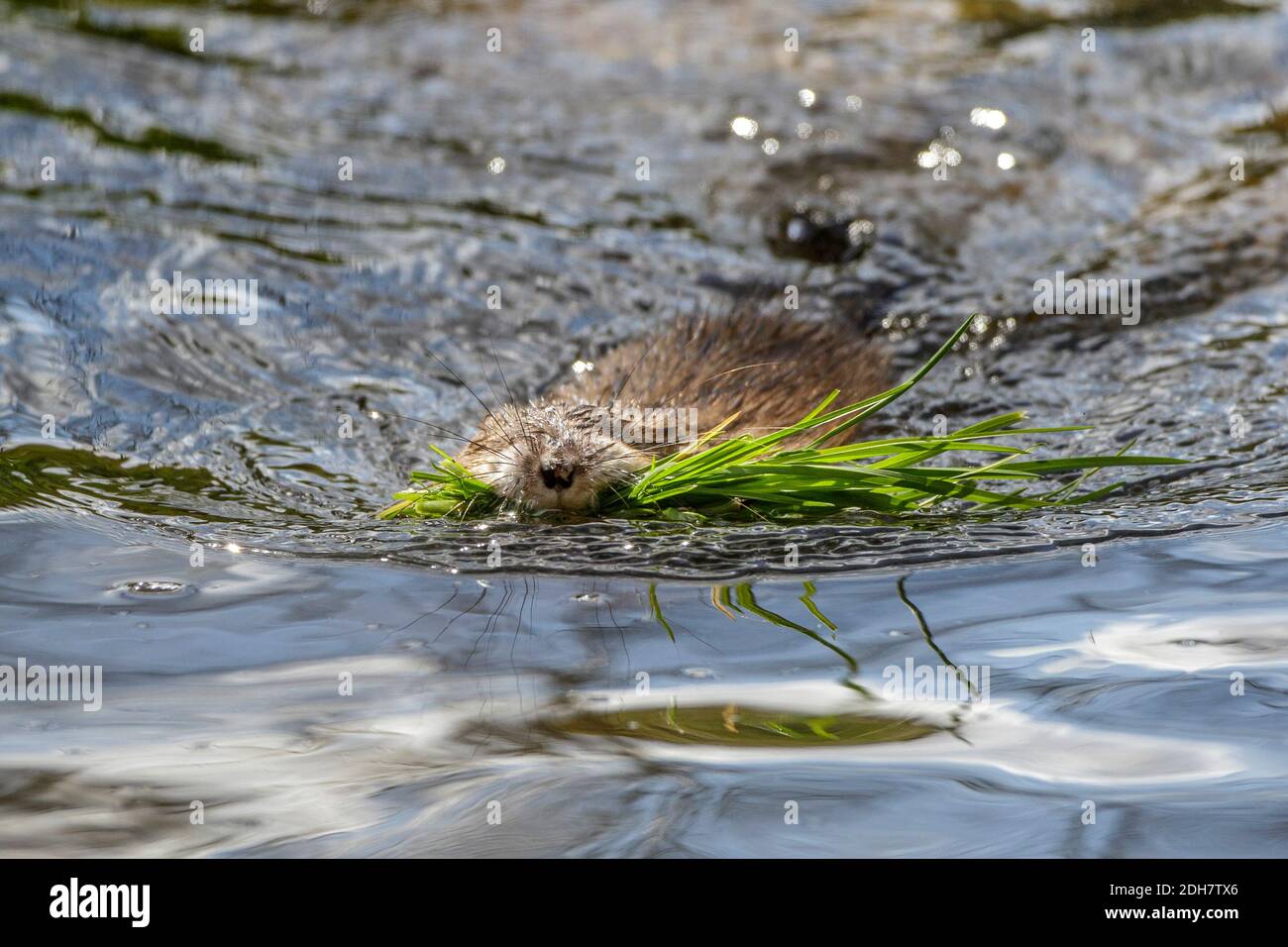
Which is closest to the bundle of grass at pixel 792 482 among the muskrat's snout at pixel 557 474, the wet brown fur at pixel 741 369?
the muskrat's snout at pixel 557 474

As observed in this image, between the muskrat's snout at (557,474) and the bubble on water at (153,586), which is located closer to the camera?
the bubble on water at (153,586)

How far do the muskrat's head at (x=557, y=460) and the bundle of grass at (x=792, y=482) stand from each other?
0.20 feet

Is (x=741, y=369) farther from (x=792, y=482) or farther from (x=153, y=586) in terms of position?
(x=153, y=586)

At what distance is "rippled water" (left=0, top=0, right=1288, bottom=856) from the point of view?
3.05m

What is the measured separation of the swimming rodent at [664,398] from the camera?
4.24m

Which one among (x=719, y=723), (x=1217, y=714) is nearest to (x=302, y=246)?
(x=719, y=723)

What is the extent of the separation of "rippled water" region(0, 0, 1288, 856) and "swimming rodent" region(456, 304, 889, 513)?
20 centimetres

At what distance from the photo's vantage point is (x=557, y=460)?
4.17 metres

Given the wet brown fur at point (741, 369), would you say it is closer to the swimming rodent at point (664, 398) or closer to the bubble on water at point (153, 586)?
the swimming rodent at point (664, 398)

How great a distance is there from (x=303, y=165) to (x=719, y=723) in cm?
595

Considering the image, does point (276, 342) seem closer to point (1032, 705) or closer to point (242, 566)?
point (242, 566)

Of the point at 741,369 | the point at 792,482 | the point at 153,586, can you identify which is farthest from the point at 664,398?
the point at 153,586

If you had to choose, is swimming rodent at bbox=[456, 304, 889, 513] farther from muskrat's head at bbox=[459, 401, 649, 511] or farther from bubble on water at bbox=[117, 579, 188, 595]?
bubble on water at bbox=[117, 579, 188, 595]

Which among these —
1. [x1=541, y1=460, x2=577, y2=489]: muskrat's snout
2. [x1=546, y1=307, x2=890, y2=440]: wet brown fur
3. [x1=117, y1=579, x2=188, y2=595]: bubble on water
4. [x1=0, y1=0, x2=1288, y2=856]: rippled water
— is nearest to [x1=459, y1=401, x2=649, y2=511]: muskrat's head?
[x1=541, y1=460, x2=577, y2=489]: muskrat's snout
